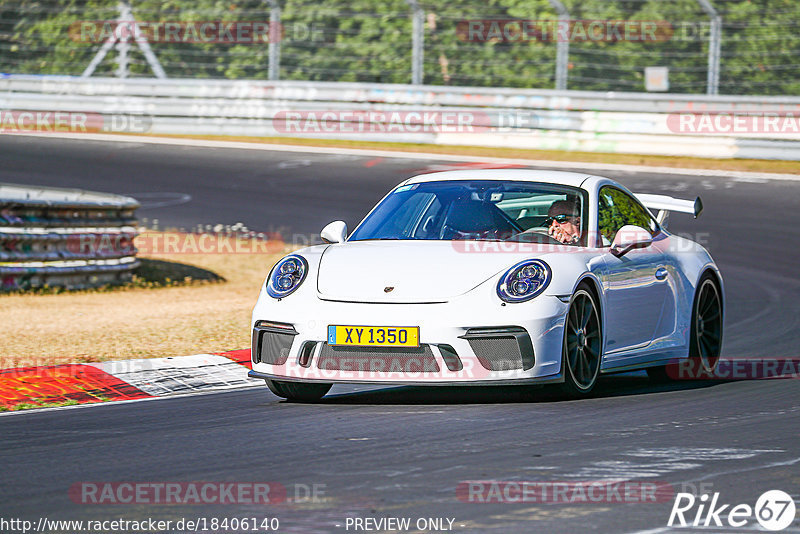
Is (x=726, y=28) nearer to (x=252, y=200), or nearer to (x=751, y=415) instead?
(x=252, y=200)

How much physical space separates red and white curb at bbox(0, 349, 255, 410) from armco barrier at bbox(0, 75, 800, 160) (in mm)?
13654

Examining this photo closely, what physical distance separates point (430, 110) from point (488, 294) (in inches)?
634

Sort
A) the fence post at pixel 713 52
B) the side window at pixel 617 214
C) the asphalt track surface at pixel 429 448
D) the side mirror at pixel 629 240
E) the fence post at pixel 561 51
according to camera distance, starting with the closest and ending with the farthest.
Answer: the asphalt track surface at pixel 429 448 → the side mirror at pixel 629 240 → the side window at pixel 617 214 → the fence post at pixel 713 52 → the fence post at pixel 561 51

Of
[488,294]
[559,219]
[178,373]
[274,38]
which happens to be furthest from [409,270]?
[274,38]

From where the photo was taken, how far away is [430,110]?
23016mm

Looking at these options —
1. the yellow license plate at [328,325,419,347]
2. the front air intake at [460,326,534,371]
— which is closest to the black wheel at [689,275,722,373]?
the front air intake at [460,326,534,371]

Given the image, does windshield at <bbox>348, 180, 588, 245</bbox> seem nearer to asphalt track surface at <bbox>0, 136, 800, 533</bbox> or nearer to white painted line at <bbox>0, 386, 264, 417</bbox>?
asphalt track surface at <bbox>0, 136, 800, 533</bbox>

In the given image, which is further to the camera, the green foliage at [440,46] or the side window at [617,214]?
the green foliage at [440,46]

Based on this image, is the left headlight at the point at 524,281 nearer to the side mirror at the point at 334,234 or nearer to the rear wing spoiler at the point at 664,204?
the side mirror at the point at 334,234

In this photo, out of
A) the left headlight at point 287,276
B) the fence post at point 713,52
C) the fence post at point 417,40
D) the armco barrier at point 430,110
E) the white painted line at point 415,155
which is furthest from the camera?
the fence post at point 417,40

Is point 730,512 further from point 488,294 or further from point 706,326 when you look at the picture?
point 706,326

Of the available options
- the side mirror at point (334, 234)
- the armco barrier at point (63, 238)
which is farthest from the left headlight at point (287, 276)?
the armco barrier at point (63, 238)

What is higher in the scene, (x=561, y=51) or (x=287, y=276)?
(x=561, y=51)

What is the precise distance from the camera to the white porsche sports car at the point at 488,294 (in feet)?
23.1
